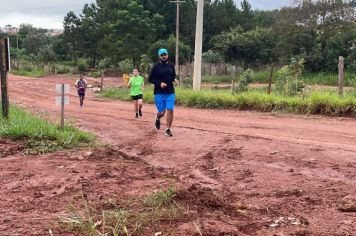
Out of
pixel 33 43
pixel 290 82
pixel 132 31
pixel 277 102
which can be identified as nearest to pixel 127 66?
pixel 132 31

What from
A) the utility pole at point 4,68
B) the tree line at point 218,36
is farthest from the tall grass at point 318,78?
the utility pole at point 4,68

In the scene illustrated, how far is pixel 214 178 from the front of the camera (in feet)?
22.0

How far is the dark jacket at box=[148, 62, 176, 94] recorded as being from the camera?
34.0ft

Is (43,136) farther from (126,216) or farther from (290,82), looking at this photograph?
(290,82)

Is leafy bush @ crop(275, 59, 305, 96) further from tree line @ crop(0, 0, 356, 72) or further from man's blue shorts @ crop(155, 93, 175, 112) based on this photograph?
tree line @ crop(0, 0, 356, 72)

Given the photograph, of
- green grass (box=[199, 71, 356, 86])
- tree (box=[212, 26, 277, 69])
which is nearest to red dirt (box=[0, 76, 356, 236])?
green grass (box=[199, 71, 356, 86])

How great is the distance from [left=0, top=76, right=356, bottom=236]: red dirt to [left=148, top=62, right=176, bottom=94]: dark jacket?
978 mm

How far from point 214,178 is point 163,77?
4089 millimetres

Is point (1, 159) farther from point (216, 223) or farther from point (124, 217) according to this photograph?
point (216, 223)

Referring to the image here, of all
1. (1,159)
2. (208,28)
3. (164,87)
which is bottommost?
(1,159)

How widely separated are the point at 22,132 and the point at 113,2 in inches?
1831

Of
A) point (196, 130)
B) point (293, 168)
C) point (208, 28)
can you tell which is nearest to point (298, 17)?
point (208, 28)

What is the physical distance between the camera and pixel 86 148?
9.25 m

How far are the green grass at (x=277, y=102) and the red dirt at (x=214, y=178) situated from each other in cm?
293
